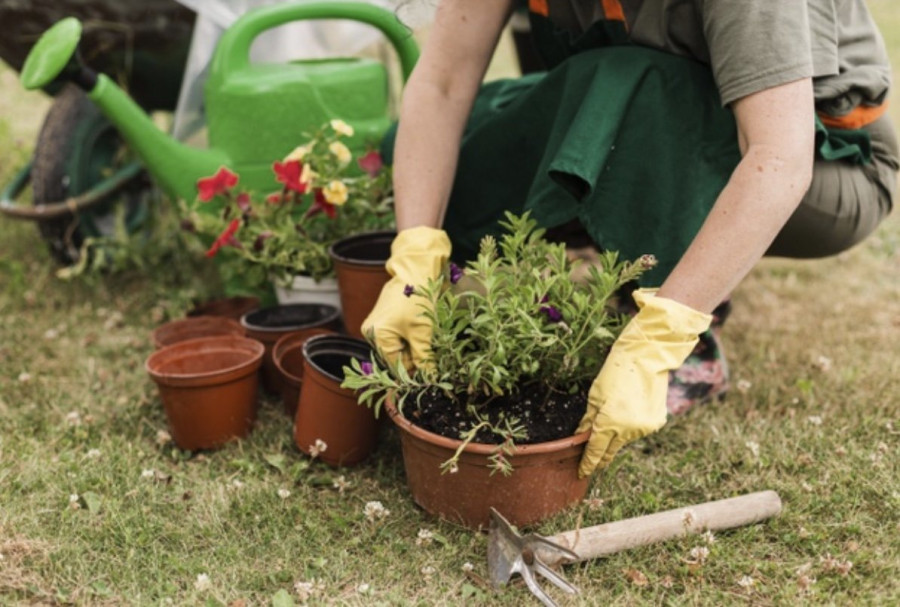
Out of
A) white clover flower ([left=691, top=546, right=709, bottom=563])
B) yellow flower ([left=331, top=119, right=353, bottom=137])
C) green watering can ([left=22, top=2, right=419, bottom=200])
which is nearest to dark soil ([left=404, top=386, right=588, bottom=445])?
white clover flower ([left=691, top=546, right=709, bottom=563])

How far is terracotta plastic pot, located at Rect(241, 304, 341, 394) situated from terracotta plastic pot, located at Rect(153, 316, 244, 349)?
46 millimetres

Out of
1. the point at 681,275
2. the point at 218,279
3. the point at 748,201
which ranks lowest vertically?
the point at 218,279

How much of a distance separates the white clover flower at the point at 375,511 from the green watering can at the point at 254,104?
0.97 m

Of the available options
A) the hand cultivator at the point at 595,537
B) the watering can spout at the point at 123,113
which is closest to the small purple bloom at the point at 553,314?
the hand cultivator at the point at 595,537

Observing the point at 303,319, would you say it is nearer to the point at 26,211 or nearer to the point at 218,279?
the point at 218,279

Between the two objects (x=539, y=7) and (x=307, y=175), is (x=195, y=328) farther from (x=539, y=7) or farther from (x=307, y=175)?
(x=539, y=7)

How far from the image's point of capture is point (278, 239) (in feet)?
6.88

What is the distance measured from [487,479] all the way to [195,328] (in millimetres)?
917

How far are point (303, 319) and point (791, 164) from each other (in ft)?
3.67

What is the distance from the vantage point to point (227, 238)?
2092mm

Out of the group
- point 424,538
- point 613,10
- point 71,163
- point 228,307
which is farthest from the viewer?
point 71,163

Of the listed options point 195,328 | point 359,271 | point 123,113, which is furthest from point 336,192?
point 123,113

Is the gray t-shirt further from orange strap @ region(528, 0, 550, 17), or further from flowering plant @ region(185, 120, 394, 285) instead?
flowering plant @ region(185, 120, 394, 285)

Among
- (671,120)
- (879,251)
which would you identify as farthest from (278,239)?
(879,251)
